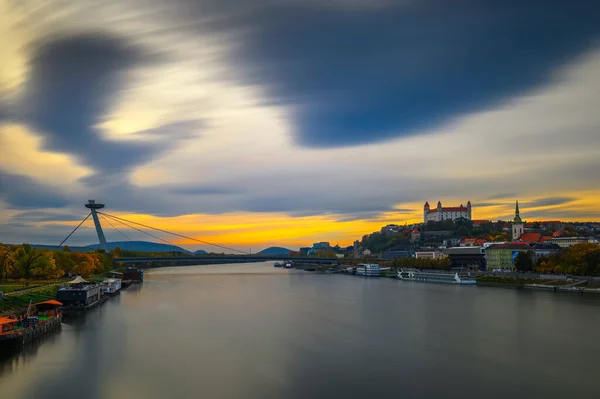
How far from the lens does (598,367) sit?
42.1 feet

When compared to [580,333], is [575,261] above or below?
above

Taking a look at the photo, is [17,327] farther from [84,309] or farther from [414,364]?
[414,364]

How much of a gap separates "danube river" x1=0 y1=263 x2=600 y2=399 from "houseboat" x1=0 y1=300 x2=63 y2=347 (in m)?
0.46

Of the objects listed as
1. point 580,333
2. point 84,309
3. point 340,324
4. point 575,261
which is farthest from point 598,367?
point 575,261

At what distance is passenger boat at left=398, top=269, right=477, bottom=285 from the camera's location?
4059 cm

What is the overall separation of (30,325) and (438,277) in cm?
3514

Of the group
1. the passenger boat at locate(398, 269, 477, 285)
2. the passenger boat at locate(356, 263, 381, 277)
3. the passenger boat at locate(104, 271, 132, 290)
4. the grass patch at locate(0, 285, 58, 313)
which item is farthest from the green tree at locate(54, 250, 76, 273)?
the passenger boat at locate(356, 263, 381, 277)

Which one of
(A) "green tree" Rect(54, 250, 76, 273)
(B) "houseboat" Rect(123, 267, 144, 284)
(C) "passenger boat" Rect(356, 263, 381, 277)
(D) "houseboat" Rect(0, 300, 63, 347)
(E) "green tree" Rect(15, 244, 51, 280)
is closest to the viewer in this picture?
(D) "houseboat" Rect(0, 300, 63, 347)

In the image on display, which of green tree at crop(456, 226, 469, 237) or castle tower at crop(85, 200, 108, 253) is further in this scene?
green tree at crop(456, 226, 469, 237)

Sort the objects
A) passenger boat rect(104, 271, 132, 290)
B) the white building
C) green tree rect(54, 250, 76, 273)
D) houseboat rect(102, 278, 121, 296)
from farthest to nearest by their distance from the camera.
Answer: the white building
passenger boat rect(104, 271, 132, 290)
green tree rect(54, 250, 76, 273)
houseboat rect(102, 278, 121, 296)

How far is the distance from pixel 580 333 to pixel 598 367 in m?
4.43

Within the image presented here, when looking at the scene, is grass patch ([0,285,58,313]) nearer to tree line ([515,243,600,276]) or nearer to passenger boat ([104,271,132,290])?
passenger boat ([104,271,132,290])

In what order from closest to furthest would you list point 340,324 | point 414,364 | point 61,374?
1. point 61,374
2. point 414,364
3. point 340,324

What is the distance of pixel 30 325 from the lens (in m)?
15.9
